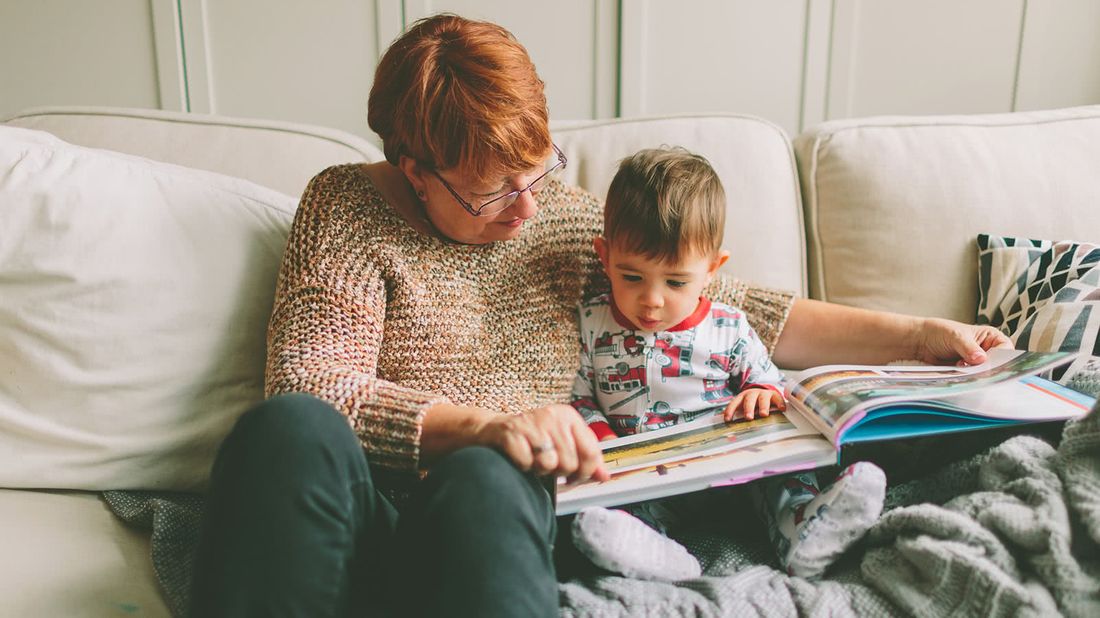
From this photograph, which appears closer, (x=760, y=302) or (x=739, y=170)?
(x=760, y=302)

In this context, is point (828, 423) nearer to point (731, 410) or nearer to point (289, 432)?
point (731, 410)

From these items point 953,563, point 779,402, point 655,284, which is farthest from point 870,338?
point 953,563

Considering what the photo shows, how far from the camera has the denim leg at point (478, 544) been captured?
676 mm

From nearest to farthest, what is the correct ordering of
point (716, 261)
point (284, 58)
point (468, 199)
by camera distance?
point (468, 199)
point (716, 261)
point (284, 58)

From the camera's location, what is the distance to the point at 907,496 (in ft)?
3.24

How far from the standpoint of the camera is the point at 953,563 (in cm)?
77

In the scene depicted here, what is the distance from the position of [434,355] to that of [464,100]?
345mm

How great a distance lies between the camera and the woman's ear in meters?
1.00

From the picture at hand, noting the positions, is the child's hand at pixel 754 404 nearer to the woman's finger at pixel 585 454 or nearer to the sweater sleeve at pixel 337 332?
the woman's finger at pixel 585 454

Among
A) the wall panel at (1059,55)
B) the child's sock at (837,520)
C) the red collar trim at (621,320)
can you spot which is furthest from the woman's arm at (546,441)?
the wall panel at (1059,55)

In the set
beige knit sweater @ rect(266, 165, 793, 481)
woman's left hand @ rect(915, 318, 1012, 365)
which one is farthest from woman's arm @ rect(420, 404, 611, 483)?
woman's left hand @ rect(915, 318, 1012, 365)

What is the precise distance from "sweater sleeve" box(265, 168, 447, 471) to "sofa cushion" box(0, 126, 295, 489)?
0.50ft

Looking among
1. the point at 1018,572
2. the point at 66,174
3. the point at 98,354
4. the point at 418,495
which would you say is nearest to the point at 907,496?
the point at 1018,572

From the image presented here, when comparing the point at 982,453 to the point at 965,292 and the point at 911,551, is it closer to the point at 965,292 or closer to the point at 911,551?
the point at 911,551
